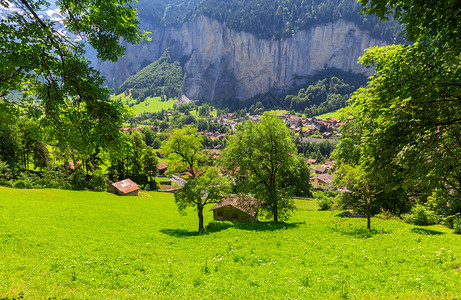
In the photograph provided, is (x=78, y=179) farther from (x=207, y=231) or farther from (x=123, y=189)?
(x=207, y=231)

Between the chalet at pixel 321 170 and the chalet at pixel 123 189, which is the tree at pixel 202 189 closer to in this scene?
the chalet at pixel 123 189

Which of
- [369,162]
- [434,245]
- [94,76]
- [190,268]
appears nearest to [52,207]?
[190,268]

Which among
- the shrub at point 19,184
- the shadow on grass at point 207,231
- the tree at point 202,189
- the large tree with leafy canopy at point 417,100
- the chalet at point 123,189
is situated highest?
the large tree with leafy canopy at point 417,100

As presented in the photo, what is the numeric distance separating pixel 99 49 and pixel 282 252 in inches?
559

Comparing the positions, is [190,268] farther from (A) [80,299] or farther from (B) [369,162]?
(B) [369,162]

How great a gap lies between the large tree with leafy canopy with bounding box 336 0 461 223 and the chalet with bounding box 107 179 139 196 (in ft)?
190

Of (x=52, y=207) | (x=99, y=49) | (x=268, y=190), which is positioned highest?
(x=99, y=49)

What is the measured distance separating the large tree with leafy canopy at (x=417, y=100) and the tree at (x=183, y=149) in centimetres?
1761

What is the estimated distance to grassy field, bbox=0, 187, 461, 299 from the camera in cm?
860

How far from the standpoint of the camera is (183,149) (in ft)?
75.7

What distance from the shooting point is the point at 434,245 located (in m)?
13.6

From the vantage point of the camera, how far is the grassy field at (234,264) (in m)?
8.60

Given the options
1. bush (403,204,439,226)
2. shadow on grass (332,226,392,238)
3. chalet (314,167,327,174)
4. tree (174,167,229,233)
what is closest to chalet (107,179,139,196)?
tree (174,167,229,233)

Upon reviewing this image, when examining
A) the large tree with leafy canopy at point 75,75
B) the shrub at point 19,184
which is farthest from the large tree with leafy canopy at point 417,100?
the shrub at point 19,184
